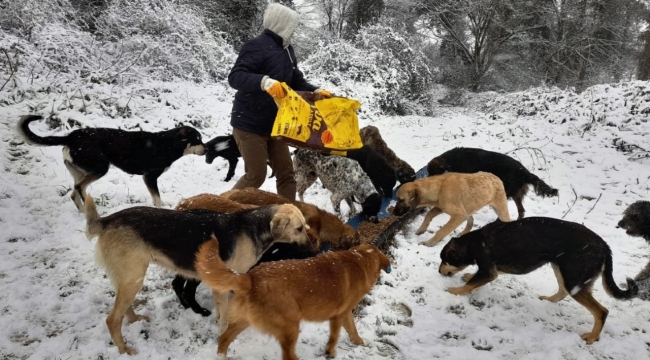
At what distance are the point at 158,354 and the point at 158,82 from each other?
915 cm

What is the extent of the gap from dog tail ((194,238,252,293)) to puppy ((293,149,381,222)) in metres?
3.54

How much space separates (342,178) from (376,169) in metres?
0.76

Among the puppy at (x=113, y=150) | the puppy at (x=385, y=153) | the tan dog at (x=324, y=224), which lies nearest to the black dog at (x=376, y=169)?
the puppy at (x=385, y=153)

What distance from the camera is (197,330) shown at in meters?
A: 3.44

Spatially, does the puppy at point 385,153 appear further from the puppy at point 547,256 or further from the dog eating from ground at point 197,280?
the dog eating from ground at point 197,280

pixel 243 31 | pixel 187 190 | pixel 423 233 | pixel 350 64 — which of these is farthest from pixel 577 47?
pixel 187 190

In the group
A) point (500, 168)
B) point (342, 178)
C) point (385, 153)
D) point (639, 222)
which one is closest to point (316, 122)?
point (342, 178)

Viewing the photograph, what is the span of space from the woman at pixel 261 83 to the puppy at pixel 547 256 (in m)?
2.62

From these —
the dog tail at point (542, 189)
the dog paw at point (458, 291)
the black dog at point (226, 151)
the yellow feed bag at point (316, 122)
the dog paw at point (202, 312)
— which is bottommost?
the dog paw at point (202, 312)

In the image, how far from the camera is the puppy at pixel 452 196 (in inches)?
216

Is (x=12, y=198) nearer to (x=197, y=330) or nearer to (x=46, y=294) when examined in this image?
(x=46, y=294)

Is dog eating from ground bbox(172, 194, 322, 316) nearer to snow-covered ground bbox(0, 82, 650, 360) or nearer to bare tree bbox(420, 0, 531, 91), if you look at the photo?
snow-covered ground bbox(0, 82, 650, 360)

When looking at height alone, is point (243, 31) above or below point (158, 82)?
above

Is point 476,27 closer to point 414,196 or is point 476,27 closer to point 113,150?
point 414,196
